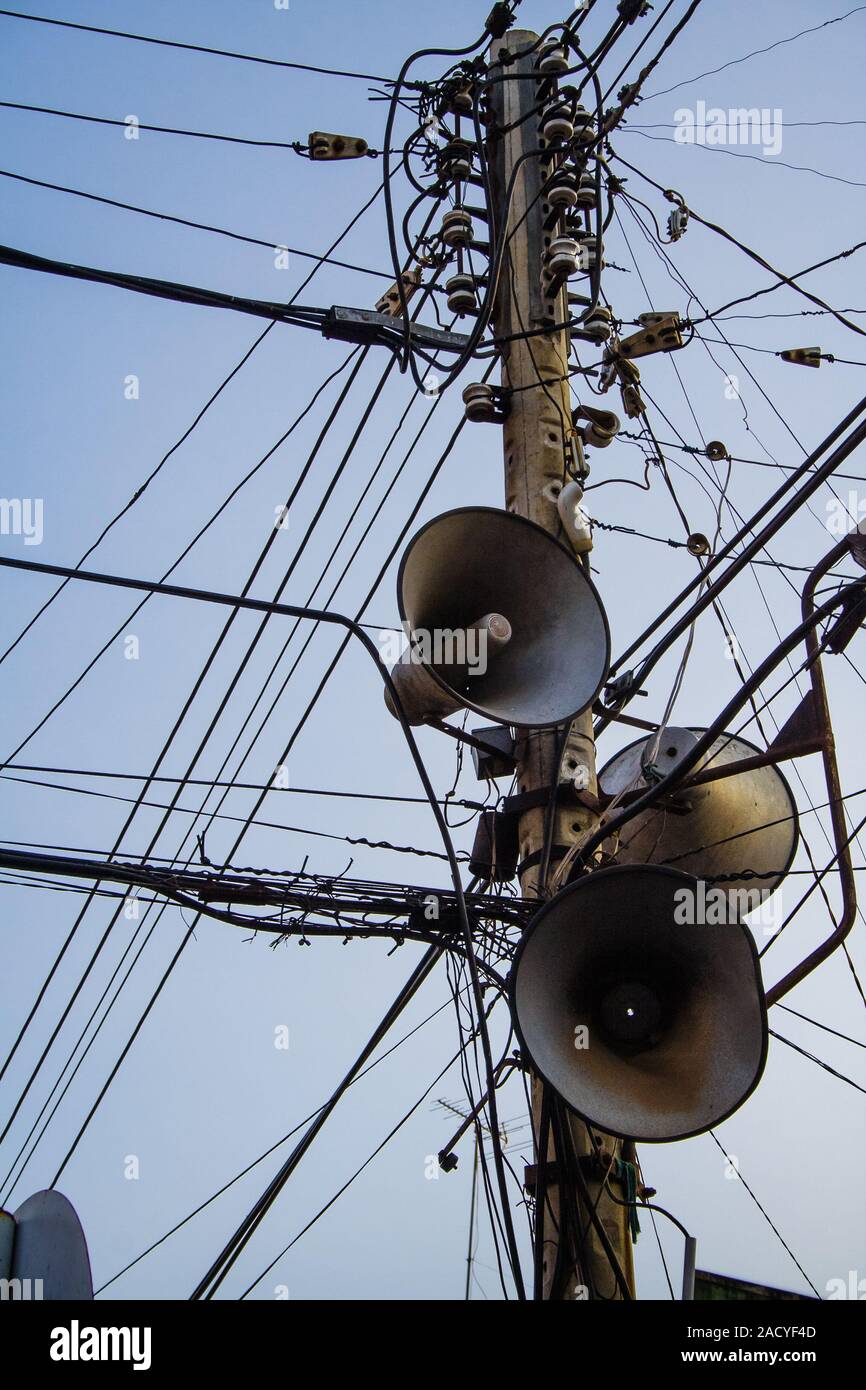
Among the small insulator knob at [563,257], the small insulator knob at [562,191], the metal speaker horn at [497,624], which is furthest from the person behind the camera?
the small insulator knob at [562,191]

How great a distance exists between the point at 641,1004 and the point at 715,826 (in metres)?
1.48

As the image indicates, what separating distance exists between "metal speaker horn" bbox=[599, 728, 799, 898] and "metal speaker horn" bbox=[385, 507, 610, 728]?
66 centimetres

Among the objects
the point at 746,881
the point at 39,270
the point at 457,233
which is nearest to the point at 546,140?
the point at 457,233

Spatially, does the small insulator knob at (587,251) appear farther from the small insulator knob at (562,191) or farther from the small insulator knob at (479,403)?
the small insulator knob at (479,403)

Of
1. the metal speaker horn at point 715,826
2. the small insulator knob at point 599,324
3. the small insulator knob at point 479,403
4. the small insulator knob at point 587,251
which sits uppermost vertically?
the small insulator knob at point 587,251

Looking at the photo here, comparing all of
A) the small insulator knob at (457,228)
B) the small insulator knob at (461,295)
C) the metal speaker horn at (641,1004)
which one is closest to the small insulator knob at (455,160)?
the small insulator knob at (457,228)

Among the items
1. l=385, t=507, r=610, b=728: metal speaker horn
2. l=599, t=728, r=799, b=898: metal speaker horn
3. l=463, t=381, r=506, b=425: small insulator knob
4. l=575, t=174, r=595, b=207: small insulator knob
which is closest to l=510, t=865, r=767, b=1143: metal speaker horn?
l=385, t=507, r=610, b=728: metal speaker horn

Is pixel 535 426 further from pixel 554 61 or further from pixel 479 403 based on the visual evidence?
pixel 554 61

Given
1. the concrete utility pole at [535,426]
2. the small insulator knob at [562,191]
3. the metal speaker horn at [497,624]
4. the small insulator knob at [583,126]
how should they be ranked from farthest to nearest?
the small insulator knob at [583,126] < the small insulator knob at [562,191] < the metal speaker horn at [497,624] < the concrete utility pole at [535,426]

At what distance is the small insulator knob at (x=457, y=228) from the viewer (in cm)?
636

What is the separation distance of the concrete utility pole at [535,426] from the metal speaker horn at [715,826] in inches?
20.7

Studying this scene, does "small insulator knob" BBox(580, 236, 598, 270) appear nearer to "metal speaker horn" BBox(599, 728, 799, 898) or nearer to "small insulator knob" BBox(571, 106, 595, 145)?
"small insulator knob" BBox(571, 106, 595, 145)
